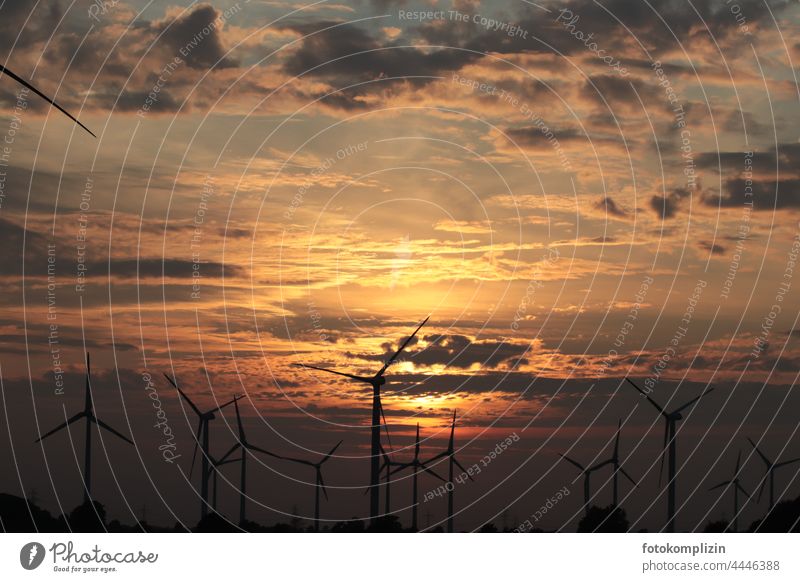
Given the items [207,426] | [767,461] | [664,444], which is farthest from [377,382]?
[767,461]

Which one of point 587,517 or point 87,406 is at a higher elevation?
point 87,406

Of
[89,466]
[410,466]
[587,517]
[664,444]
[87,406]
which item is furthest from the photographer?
[587,517]

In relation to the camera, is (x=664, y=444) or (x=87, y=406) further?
(x=664, y=444)

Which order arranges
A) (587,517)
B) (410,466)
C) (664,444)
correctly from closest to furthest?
(664,444), (410,466), (587,517)
